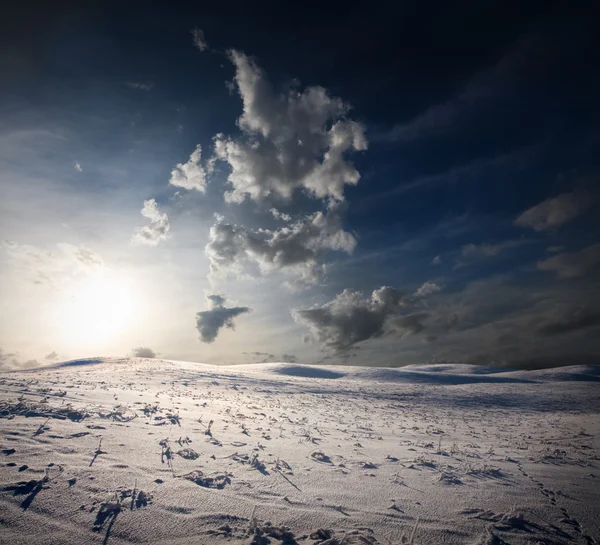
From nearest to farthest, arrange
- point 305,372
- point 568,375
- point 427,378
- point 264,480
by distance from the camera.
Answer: point 264,480 < point 427,378 < point 568,375 < point 305,372

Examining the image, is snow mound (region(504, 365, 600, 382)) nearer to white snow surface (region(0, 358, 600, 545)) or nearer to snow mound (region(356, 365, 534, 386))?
snow mound (region(356, 365, 534, 386))

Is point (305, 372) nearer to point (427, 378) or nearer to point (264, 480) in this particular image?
point (427, 378)

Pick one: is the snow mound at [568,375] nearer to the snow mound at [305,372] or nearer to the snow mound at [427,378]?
the snow mound at [427,378]

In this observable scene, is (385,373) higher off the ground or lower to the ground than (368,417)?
higher

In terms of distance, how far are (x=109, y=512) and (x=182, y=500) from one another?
1040 millimetres

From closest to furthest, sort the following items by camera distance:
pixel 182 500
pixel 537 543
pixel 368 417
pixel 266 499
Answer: pixel 537 543
pixel 182 500
pixel 266 499
pixel 368 417

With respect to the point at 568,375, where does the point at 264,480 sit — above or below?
below

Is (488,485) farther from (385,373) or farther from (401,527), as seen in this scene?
(385,373)

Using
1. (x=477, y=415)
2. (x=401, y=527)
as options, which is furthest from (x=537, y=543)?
(x=477, y=415)

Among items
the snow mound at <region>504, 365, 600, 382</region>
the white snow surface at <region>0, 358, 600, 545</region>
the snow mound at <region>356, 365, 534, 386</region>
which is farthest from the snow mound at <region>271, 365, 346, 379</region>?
the white snow surface at <region>0, 358, 600, 545</region>

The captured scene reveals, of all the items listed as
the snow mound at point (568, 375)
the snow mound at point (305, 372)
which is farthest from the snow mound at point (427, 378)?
the snow mound at point (305, 372)

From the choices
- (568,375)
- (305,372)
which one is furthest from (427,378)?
(568,375)

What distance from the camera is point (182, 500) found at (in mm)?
5023

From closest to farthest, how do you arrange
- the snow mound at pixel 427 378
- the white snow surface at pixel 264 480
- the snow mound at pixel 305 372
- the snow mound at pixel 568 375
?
1. the white snow surface at pixel 264 480
2. the snow mound at pixel 427 378
3. the snow mound at pixel 568 375
4. the snow mound at pixel 305 372
